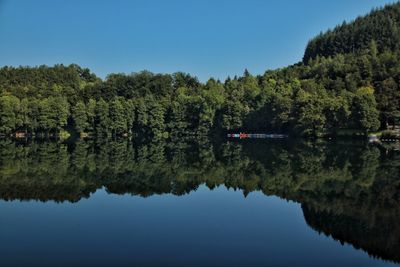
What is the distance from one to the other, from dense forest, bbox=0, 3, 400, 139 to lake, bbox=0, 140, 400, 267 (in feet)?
142

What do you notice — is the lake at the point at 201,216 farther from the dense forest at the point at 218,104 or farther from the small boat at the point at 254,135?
the small boat at the point at 254,135

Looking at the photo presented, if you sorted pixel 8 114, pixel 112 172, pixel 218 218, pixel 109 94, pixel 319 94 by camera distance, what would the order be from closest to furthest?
pixel 218 218 < pixel 112 172 < pixel 319 94 < pixel 8 114 < pixel 109 94

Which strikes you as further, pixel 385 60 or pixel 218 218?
pixel 385 60

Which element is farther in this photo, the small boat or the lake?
the small boat

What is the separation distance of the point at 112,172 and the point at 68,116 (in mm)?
68171

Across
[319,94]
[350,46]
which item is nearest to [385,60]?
[319,94]

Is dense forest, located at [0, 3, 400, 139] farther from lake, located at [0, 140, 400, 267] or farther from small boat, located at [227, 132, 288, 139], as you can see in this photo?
lake, located at [0, 140, 400, 267]

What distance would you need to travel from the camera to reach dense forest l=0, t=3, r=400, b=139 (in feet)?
254

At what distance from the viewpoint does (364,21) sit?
149 m

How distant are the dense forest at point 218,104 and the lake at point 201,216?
43416 mm

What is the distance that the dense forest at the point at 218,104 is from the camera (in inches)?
3044

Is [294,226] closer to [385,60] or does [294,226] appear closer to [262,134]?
[262,134]

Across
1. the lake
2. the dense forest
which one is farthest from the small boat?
the lake

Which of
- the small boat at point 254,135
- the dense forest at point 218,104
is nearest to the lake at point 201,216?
the dense forest at point 218,104
